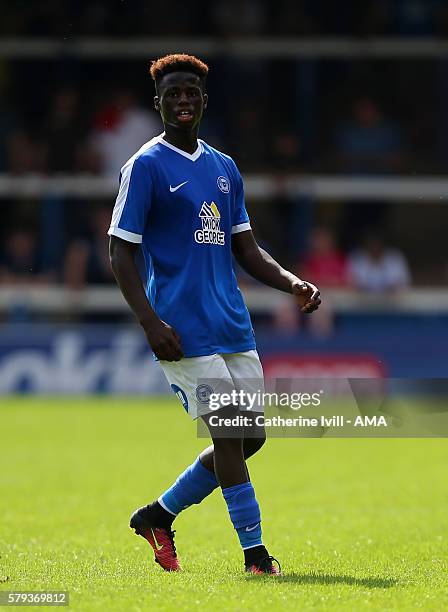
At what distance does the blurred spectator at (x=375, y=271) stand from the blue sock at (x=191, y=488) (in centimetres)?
1163

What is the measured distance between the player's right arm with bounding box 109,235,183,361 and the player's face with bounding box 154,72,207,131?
26.2 inches

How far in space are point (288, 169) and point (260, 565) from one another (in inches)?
521

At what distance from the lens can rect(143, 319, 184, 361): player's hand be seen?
6.13 m

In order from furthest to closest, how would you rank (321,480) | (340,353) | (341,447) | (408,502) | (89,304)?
(89,304)
(340,353)
(341,447)
(321,480)
(408,502)

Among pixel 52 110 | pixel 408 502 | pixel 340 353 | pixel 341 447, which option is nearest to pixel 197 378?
pixel 408 502

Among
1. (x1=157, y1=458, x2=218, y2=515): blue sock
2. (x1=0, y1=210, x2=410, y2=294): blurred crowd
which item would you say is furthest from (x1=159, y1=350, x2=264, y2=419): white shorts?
(x1=0, y1=210, x2=410, y2=294): blurred crowd

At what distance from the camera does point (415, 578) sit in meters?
6.36

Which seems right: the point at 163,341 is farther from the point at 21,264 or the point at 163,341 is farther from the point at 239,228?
the point at 21,264

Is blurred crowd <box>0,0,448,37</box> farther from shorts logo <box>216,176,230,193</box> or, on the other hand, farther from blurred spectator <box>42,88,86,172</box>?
shorts logo <box>216,176,230,193</box>

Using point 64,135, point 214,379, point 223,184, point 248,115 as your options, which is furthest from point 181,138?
point 248,115

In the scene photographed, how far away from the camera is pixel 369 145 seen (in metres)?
19.7

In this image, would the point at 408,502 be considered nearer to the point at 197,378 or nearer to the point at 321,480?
the point at 321,480

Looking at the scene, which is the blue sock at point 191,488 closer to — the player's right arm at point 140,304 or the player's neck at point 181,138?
the player's right arm at point 140,304

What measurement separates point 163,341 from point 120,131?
42.9 feet
